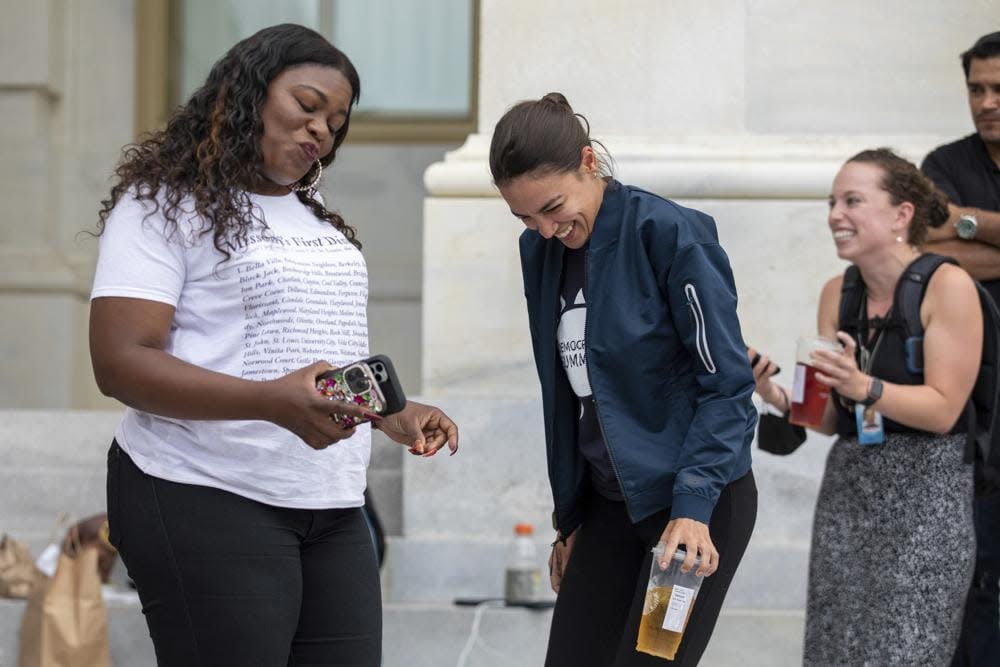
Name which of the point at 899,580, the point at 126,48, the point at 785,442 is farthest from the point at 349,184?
the point at 899,580

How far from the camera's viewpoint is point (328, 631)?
104 inches

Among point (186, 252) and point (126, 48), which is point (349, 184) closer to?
point (126, 48)

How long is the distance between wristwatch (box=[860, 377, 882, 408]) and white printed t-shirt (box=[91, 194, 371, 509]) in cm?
144

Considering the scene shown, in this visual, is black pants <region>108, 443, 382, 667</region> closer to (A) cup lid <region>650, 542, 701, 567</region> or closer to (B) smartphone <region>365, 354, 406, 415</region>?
(B) smartphone <region>365, 354, 406, 415</region>

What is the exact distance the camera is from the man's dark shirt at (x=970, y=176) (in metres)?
4.40

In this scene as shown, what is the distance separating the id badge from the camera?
11.5ft

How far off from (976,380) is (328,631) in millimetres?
1861

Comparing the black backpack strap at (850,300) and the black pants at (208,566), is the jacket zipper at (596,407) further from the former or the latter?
the black backpack strap at (850,300)

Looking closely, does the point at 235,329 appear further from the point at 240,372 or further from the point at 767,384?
the point at 767,384

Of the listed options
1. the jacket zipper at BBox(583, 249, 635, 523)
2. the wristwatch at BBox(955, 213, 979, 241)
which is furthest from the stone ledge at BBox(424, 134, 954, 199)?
the jacket zipper at BBox(583, 249, 635, 523)

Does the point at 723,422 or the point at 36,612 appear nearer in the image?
the point at 723,422

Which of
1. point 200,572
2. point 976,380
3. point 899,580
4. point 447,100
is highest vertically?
point 447,100

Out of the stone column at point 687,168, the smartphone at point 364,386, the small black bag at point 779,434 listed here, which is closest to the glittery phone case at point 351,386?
the smartphone at point 364,386

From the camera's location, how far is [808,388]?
140 inches
